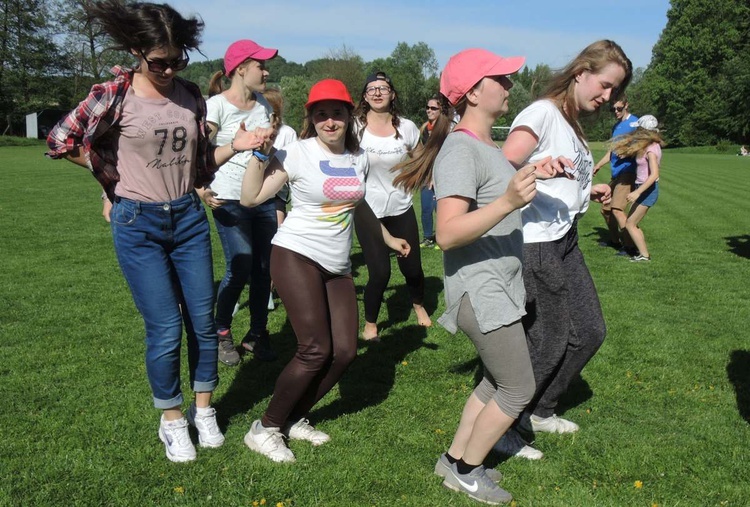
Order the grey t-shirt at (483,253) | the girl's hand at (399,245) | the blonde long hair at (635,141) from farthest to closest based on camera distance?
the blonde long hair at (635,141)
the girl's hand at (399,245)
the grey t-shirt at (483,253)

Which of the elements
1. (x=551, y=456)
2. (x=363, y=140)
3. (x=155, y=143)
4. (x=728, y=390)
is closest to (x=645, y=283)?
(x=728, y=390)

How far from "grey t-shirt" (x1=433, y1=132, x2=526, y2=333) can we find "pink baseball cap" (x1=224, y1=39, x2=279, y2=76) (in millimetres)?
2407

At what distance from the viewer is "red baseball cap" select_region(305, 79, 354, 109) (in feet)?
12.2

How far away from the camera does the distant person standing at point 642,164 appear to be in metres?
8.73

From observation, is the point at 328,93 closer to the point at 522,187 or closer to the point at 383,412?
the point at 522,187

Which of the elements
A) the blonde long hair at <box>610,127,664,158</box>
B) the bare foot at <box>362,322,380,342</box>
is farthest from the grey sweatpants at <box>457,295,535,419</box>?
the blonde long hair at <box>610,127,664,158</box>

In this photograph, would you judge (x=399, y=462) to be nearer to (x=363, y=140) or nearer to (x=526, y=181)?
(x=526, y=181)

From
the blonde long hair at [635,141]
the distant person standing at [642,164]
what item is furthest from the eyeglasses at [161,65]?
the blonde long hair at [635,141]

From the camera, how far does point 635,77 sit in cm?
4647

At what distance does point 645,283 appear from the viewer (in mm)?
8180

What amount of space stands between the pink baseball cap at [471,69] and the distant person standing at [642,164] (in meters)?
6.09

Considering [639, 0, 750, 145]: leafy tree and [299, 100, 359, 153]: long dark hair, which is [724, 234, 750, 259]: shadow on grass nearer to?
[299, 100, 359, 153]: long dark hair

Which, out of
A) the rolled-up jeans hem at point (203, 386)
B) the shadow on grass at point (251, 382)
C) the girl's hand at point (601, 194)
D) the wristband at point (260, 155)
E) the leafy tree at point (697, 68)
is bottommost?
the shadow on grass at point (251, 382)

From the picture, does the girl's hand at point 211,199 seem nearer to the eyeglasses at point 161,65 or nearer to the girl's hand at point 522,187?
the eyeglasses at point 161,65
